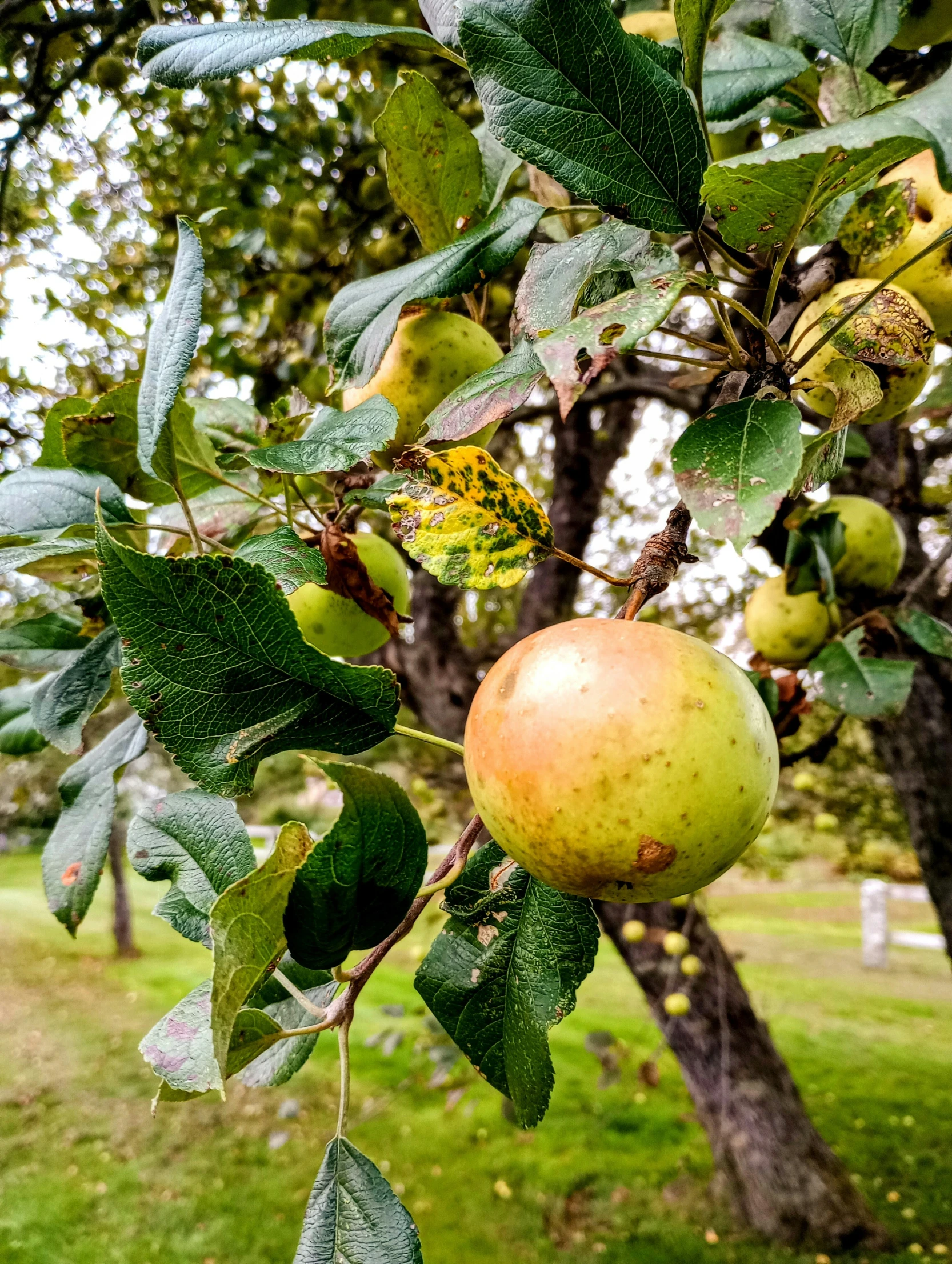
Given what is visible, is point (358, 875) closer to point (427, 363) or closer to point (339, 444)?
point (339, 444)

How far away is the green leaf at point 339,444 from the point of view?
26.3 inches

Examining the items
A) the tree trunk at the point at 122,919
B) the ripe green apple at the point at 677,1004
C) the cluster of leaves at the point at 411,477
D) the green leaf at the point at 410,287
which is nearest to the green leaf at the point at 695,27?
the cluster of leaves at the point at 411,477

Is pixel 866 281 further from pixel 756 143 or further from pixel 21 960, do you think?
pixel 21 960

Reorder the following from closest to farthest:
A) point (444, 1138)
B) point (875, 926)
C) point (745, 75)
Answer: point (745, 75), point (444, 1138), point (875, 926)

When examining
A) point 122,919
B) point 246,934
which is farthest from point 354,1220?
point 122,919

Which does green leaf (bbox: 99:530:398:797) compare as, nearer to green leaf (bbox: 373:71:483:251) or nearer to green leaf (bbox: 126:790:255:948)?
green leaf (bbox: 126:790:255:948)

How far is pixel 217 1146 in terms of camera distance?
4.72 metres

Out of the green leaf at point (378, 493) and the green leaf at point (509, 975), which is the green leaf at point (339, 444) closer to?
the green leaf at point (378, 493)

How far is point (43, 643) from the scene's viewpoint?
1.03 meters

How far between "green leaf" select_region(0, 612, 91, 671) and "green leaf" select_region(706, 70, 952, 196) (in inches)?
35.3

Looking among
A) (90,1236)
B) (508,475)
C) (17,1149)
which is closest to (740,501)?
Answer: (508,475)

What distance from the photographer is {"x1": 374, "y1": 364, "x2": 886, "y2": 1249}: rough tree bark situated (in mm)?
2973

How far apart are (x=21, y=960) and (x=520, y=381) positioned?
951 centimetres

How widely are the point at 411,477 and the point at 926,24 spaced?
976 mm
